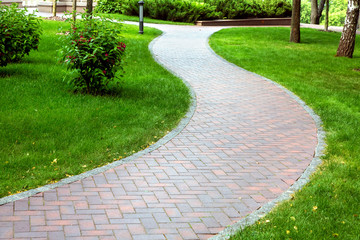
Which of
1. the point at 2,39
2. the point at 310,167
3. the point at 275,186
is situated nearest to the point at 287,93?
the point at 310,167

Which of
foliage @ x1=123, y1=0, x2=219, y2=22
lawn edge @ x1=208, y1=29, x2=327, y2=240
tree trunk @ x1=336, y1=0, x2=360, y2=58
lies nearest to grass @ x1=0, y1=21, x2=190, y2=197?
lawn edge @ x1=208, y1=29, x2=327, y2=240

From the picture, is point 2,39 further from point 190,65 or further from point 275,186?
point 275,186

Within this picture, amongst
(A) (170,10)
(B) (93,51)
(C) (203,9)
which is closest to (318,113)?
(B) (93,51)

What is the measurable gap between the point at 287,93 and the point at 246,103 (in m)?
1.60

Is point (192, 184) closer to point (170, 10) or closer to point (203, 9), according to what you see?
point (170, 10)

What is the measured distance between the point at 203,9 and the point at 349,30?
13.1 m

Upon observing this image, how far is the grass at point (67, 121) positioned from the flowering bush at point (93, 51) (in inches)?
19.5

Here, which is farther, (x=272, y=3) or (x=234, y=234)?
(x=272, y=3)

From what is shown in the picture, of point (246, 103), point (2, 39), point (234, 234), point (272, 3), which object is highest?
point (272, 3)

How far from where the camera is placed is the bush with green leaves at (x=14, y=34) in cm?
1106

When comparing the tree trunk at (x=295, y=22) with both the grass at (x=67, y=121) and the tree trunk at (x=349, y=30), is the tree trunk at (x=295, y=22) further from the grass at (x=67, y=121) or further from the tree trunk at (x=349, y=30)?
the grass at (x=67, y=121)

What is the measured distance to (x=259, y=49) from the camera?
18.2m

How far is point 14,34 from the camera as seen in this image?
11.3 metres

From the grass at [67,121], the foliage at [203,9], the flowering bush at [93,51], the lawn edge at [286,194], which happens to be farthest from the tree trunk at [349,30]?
the foliage at [203,9]
